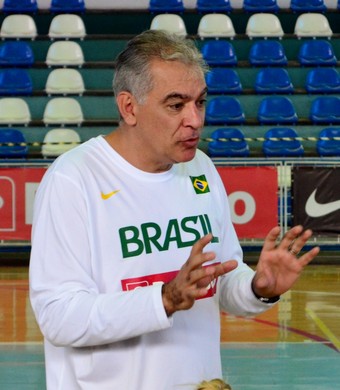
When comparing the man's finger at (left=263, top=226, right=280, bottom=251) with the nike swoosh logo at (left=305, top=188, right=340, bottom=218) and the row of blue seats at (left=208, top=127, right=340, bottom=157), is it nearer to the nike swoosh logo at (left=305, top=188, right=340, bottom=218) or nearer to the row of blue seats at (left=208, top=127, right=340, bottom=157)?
the nike swoosh logo at (left=305, top=188, right=340, bottom=218)

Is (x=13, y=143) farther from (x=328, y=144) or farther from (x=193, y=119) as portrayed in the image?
(x=193, y=119)

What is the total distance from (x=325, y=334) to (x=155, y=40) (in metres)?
5.86

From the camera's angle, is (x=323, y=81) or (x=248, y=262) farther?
(x=323, y=81)

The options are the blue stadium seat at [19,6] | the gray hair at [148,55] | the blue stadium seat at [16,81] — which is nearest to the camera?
the gray hair at [148,55]

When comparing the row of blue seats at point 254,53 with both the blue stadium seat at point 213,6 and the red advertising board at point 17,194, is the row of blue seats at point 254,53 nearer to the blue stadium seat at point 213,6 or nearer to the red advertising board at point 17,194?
the blue stadium seat at point 213,6

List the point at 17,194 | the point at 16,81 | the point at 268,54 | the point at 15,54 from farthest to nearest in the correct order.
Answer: the point at 268,54 → the point at 15,54 → the point at 16,81 → the point at 17,194

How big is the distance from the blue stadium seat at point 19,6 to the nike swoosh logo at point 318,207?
5.94 meters

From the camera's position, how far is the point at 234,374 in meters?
6.69

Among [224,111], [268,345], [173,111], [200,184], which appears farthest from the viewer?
[224,111]

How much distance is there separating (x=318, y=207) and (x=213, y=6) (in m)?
4.72

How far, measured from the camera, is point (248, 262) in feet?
40.0

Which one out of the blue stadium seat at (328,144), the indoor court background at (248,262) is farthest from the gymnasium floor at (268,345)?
the blue stadium seat at (328,144)

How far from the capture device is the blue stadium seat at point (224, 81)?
14812 millimetres

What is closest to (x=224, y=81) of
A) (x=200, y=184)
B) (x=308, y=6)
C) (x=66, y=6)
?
(x=308, y=6)
